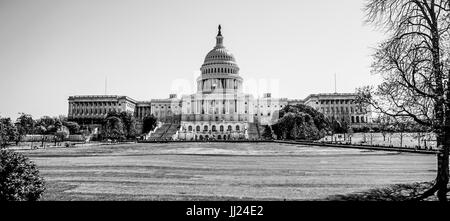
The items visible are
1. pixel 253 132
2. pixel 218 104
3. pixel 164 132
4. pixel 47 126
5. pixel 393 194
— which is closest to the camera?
pixel 393 194

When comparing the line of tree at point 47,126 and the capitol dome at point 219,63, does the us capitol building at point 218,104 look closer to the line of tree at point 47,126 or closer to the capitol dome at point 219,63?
the capitol dome at point 219,63

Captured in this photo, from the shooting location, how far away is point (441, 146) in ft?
44.7

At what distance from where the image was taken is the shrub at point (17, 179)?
10.1 m

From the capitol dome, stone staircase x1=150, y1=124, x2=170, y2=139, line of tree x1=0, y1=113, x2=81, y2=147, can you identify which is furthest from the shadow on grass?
the capitol dome

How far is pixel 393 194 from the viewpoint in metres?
13.5

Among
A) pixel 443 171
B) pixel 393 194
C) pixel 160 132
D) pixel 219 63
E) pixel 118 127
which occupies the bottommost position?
pixel 393 194

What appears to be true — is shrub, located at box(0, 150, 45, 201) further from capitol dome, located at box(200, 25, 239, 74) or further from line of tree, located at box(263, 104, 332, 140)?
capitol dome, located at box(200, 25, 239, 74)

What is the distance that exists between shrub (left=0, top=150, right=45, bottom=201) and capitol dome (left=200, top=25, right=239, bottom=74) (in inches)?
6219

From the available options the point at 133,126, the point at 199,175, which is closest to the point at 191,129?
the point at 133,126

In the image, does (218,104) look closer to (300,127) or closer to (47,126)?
(47,126)

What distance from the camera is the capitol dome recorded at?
16800cm

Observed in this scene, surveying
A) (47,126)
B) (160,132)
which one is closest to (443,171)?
(160,132)

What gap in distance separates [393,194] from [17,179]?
42.4 ft

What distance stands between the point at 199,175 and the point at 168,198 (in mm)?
6371
